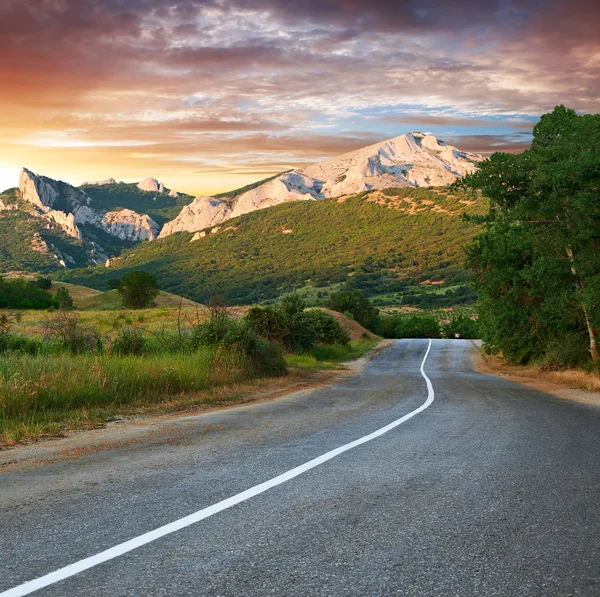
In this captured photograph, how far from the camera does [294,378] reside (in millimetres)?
22344

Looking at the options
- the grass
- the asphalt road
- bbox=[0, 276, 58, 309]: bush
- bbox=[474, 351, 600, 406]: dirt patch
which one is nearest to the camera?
the asphalt road

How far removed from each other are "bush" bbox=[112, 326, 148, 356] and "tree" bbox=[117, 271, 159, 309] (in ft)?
212

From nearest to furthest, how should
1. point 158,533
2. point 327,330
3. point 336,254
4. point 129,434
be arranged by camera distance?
point 158,533 < point 129,434 < point 327,330 < point 336,254

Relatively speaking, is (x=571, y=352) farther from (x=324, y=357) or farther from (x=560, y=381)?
(x=324, y=357)

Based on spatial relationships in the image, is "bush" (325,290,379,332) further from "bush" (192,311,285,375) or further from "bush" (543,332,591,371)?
"bush" (192,311,285,375)

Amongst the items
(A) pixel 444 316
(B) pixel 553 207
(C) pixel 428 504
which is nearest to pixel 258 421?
(C) pixel 428 504

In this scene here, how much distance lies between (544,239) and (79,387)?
647 inches

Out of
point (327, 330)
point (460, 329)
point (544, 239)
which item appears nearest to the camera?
point (544, 239)

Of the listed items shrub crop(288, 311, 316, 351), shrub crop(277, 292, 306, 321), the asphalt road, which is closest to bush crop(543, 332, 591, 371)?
shrub crop(288, 311, 316, 351)

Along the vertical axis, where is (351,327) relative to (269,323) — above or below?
below

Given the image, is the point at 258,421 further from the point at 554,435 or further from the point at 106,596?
the point at 106,596

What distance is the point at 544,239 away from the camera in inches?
875

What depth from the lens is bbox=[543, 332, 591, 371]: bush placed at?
25.5 metres

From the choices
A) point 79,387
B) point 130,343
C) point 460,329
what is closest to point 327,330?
point 130,343
